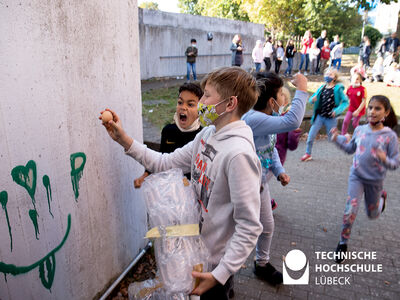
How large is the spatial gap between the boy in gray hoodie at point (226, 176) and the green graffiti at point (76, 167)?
31cm

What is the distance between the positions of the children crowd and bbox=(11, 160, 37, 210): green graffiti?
0.50 metres

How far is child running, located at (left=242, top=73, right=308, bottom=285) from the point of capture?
2471mm

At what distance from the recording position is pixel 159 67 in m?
14.3

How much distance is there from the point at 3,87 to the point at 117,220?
1.44m

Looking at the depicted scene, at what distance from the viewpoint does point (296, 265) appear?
3248 millimetres

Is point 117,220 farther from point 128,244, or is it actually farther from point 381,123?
point 381,123

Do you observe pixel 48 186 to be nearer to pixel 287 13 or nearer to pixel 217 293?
pixel 217 293

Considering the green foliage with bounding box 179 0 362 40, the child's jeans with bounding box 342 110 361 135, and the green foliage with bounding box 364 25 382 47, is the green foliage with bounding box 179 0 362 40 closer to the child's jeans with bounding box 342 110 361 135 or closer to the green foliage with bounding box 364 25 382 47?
the green foliage with bounding box 364 25 382 47

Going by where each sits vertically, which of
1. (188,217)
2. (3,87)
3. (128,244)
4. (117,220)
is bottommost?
(128,244)

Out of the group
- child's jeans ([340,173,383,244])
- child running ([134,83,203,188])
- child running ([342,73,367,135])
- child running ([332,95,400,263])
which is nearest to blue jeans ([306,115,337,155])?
child running ([342,73,367,135])

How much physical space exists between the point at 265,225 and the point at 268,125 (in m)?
0.90

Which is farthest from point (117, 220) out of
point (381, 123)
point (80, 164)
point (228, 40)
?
point (228, 40)

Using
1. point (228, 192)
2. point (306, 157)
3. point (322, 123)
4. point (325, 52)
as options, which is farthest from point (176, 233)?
point (325, 52)

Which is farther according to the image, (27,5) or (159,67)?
(159,67)
